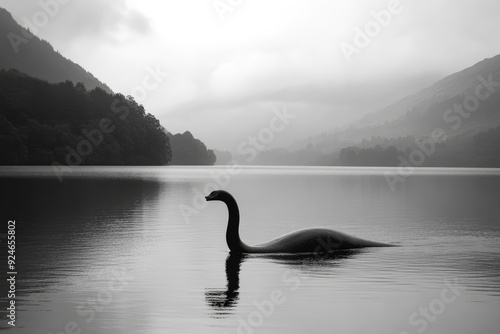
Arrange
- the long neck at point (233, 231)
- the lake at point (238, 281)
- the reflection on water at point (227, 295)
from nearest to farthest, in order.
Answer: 1. the lake at point (238, 281)
2. the reflection on water at point (227, 295)
3. the long neck at point (233, 231)

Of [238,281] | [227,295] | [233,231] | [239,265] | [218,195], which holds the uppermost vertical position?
[218,195]

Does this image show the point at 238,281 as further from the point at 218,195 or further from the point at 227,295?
the point at 218,195

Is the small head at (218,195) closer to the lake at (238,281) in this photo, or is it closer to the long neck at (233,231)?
the long neck at (233,231)

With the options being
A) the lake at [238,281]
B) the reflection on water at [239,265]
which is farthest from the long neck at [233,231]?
the lake at [238,281]

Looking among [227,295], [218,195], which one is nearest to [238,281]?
[227,295]

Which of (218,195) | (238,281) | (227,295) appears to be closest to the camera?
(227,295)

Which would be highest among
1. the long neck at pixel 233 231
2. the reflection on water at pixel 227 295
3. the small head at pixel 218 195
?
the small head at pixel 218 195

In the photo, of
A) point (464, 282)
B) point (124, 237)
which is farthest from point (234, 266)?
point (124, 237)

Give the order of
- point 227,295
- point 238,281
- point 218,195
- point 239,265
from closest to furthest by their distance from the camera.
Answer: point 227,295 → point 238,281 → point 239,265 → point 218,195

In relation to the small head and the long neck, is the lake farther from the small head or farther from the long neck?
the small head

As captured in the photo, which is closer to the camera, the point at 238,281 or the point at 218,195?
the point at 238,281

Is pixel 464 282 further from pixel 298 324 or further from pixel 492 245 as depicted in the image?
pixel 492 245

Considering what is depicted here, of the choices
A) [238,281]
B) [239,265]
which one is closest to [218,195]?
[239,265]

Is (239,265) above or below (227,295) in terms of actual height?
above
